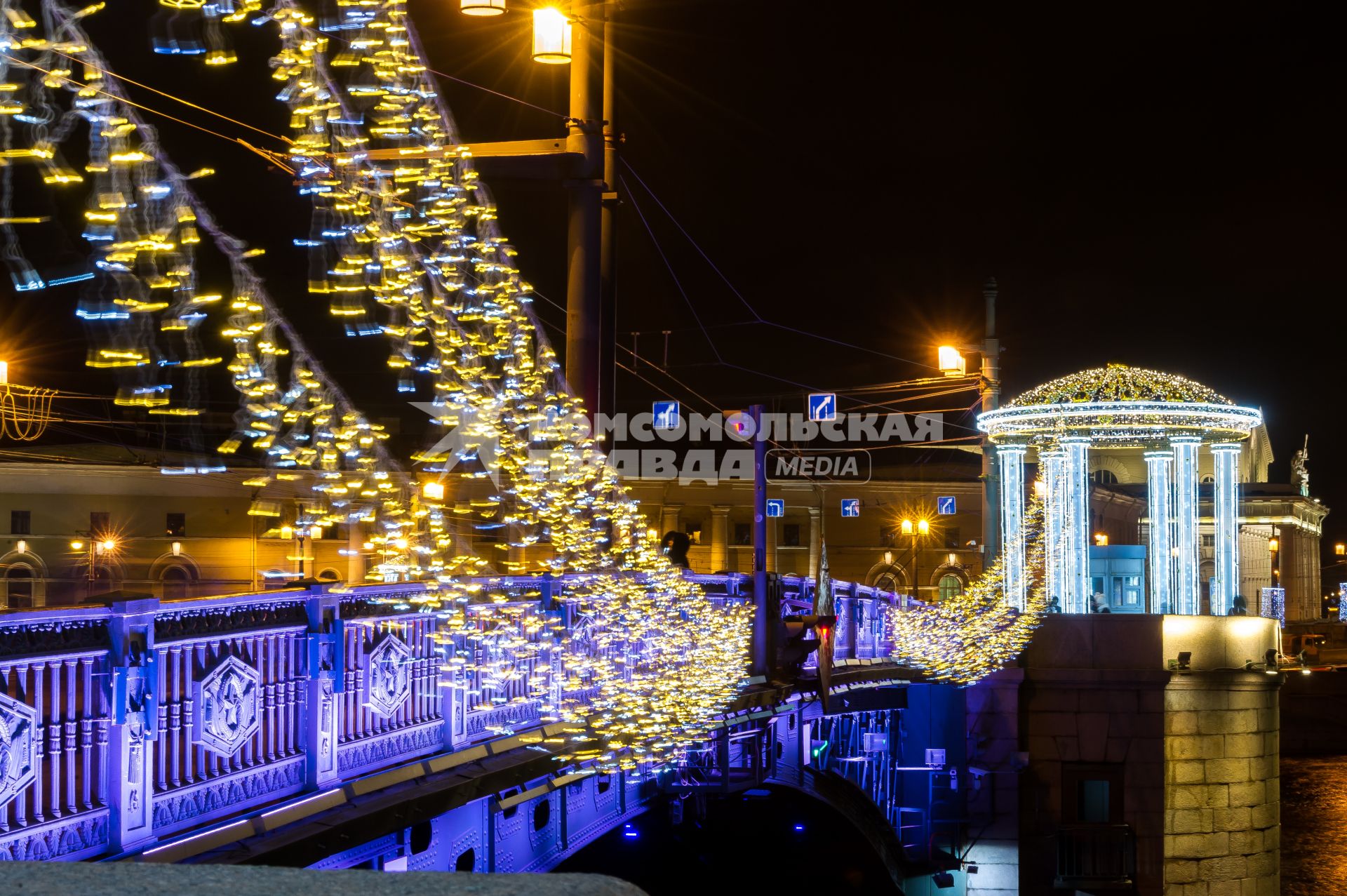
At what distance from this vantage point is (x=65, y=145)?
8391mm

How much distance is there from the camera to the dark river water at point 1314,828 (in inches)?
1314

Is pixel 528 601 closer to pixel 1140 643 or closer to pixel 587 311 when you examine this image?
pixel 587 311

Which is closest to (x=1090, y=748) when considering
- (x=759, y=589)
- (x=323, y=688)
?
(x=759, y=589)

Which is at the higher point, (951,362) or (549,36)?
(549,36)

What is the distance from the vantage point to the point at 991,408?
959 inches

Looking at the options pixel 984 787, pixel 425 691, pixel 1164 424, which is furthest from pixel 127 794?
pixel 1164 424

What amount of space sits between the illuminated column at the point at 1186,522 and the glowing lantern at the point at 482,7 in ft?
53.0

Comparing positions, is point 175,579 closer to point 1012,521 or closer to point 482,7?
point 1012,521

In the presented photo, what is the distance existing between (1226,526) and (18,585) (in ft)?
142

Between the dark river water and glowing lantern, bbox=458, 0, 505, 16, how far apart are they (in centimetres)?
2803

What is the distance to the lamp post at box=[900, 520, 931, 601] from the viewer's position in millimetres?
54312

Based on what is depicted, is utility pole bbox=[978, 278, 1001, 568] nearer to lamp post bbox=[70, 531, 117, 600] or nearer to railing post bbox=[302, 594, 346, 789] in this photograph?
railing post bbox=[302, 594, 346, 789]

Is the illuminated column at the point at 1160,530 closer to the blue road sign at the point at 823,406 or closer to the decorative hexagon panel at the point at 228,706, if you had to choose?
the blue road sign at the point at 823,406

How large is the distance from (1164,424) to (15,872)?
23.3 metres
